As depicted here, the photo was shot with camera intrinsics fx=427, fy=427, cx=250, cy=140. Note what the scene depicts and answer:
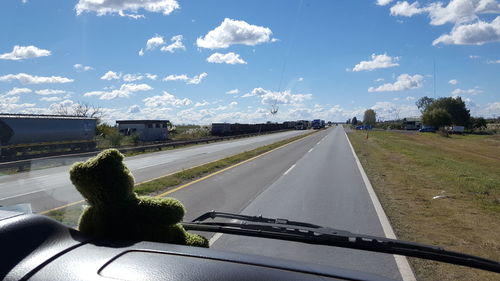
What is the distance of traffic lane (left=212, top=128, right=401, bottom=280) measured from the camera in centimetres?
581

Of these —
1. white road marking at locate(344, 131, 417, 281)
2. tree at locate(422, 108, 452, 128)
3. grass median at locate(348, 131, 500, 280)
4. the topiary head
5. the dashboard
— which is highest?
tree at locate(422, 108, 452, 128)

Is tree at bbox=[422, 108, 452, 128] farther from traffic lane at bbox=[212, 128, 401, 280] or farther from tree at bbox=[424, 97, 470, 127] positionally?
traffic lane at bbox=[212, 128, 401, 280]

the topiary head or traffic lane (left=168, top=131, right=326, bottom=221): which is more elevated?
the topiary head

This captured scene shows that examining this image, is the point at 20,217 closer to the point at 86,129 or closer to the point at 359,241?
the point at 359,241

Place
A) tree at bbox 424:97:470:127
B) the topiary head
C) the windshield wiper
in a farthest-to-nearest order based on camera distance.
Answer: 1. tree at bbox 424:97:470:127
2. the windshield wiper
3. the topiary head

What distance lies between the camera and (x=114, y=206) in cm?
246

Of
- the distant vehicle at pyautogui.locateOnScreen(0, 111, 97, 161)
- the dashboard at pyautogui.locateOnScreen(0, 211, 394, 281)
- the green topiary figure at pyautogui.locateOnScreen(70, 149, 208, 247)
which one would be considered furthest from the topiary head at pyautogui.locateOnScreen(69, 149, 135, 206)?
the distant vehicle at pyautogui.locateOnScreen(0, 111, 97, 161)

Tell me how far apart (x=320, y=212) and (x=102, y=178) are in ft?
24.0

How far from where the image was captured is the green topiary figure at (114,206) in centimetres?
240

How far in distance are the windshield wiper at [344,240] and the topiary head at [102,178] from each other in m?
1.46

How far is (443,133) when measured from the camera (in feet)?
316

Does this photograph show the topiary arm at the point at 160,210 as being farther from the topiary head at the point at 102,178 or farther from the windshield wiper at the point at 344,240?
the windshield wiper at the point at 344,240

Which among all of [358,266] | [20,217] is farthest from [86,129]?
[20,217]

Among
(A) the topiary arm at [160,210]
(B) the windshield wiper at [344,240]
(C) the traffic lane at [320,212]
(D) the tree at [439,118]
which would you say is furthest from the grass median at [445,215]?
(D) the tree at [439,118]
